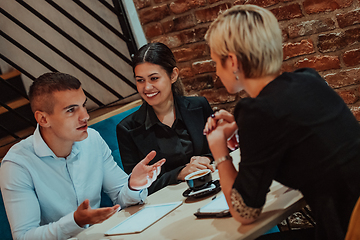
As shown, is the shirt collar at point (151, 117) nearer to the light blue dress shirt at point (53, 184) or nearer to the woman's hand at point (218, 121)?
the light blue dress shirt at point (53, 184)

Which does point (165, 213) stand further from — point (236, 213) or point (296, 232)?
point (296, 232)

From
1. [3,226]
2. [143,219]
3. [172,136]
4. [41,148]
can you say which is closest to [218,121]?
[143,219]

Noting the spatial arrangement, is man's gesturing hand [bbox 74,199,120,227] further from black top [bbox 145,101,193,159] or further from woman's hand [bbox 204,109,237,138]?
black top [bbox 145,101,193,159]

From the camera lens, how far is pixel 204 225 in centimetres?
98

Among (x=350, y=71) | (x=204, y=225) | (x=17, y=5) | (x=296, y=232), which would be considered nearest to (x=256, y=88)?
(x=204, y=225)

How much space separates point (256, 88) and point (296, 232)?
56 cm

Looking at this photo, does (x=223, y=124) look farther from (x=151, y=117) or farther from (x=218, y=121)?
(x=151, y=117)

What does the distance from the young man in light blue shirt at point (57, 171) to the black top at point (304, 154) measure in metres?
0.59

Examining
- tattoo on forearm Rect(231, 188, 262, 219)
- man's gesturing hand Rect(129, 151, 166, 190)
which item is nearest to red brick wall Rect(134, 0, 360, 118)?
man's gesturing hand Rect(129, 151, 166, 190)

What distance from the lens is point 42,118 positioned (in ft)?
5.22

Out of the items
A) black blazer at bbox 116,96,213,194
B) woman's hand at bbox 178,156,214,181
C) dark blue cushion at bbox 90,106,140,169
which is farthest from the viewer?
dark blue cushion at bbox 90,106,140,169

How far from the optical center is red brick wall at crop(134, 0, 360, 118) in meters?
1.99

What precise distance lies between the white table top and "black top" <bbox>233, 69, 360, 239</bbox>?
0.06m

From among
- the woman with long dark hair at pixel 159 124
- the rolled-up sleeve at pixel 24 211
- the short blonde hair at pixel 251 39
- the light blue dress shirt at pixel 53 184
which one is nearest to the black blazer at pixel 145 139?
the woman with long dark hair at pixel 159 124
